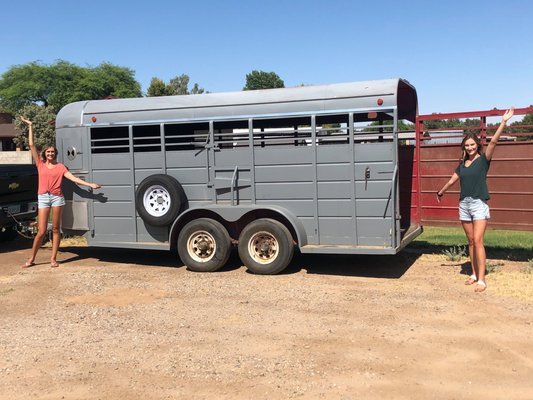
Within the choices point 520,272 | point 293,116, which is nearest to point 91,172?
point 293,116

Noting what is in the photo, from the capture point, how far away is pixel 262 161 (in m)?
7.31

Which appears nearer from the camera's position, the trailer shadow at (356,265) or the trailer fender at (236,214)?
the trailer fender at (236,214)

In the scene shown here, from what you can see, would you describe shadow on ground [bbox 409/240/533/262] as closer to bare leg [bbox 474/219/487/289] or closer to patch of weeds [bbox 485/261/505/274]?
patch of weeds [bbox 485/261/505/274]

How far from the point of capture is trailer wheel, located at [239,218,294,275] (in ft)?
23.4

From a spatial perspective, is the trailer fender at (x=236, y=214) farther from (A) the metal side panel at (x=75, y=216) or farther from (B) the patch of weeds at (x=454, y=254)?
(B) the patch of weeds at (x=454, y=254)

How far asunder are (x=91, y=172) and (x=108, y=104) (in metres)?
1.11

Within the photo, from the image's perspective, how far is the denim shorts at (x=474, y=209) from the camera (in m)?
6.24

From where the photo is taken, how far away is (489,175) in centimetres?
731

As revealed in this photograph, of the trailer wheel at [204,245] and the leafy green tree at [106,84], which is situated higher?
the leafy green tree at [106,84]

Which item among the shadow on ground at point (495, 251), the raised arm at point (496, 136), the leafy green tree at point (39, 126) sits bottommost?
the shadow on ground at point (495, 251)

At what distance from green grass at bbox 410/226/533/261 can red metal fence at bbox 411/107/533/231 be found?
1250 millimetres

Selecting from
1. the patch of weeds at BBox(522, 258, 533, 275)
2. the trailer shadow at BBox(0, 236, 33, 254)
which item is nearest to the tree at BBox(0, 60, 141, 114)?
the trailer shadow at BBox(0, 236, 33, 254)

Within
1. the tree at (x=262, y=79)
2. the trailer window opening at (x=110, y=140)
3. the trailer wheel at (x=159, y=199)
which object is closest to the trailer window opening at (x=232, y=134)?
the trailer wheel at (x=159, y=199)

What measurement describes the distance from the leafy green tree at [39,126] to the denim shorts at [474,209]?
3813 centimetres
